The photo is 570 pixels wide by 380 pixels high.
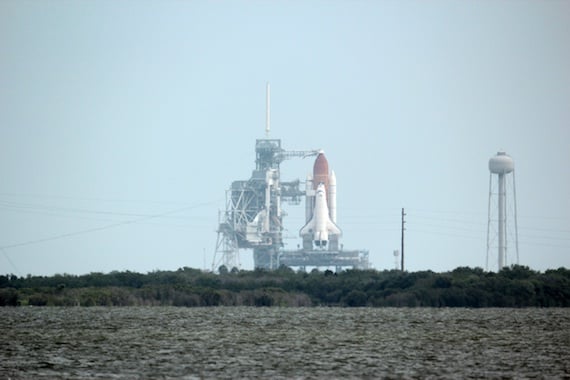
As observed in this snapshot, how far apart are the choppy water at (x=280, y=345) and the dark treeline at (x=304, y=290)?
48.9 feet

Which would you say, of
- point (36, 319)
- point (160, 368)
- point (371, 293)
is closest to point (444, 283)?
point (371, 293)

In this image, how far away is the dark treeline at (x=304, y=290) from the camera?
3782 inches

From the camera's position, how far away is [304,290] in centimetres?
10594

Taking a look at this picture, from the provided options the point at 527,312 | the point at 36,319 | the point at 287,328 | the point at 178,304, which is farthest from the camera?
the point at 178,304

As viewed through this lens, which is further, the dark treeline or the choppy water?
the dark treeline

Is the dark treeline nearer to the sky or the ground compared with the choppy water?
nearer to the sky

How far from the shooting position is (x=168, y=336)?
5847 cm

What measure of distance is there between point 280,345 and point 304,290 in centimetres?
5277

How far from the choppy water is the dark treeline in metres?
14.9

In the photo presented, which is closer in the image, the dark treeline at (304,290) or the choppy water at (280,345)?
the choppy water at (280,345)

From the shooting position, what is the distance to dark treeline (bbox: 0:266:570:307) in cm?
9606

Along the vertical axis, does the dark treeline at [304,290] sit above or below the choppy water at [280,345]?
above

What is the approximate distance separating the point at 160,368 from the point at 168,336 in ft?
50.9

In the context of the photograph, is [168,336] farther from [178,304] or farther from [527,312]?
[178,304]
